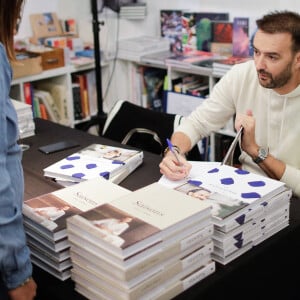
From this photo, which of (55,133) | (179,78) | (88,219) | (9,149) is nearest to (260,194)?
(88,219)

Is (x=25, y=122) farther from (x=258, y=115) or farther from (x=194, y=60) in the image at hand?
(x=194, y=60)

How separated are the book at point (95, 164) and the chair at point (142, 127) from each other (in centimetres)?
42

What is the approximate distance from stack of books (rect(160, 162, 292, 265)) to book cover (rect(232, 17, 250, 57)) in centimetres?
205

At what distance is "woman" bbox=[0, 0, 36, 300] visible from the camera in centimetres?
93

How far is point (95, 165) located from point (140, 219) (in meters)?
0.70

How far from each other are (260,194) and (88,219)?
1.57 ft

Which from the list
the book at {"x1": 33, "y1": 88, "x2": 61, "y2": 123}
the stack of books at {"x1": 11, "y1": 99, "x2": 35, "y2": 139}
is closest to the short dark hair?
the stack of books at {"x1": 11, "y1": 99, "x2": 35, "y2": 139}

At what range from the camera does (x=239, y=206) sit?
1.23m

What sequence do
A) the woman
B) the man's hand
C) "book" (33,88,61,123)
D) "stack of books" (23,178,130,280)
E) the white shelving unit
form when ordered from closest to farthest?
1. the woman
2. "stack of books" (23,178,130,280)
3. the man's hand
4. the white shelving unit
5. "book" (33,88,61,123)

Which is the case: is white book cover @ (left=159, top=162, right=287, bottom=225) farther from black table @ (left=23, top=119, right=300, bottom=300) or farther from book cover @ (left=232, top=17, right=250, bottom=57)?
book cover @ (left=232, top=17, right=250, bottom=57)

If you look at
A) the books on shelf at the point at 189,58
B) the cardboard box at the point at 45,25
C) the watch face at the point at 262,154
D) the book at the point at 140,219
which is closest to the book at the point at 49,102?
the cardboard box at the point at 45,25

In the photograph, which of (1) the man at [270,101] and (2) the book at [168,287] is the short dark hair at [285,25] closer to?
(1) the man at [270,101]

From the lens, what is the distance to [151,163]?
1.88 m

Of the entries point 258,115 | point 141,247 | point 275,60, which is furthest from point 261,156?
point 141,247
